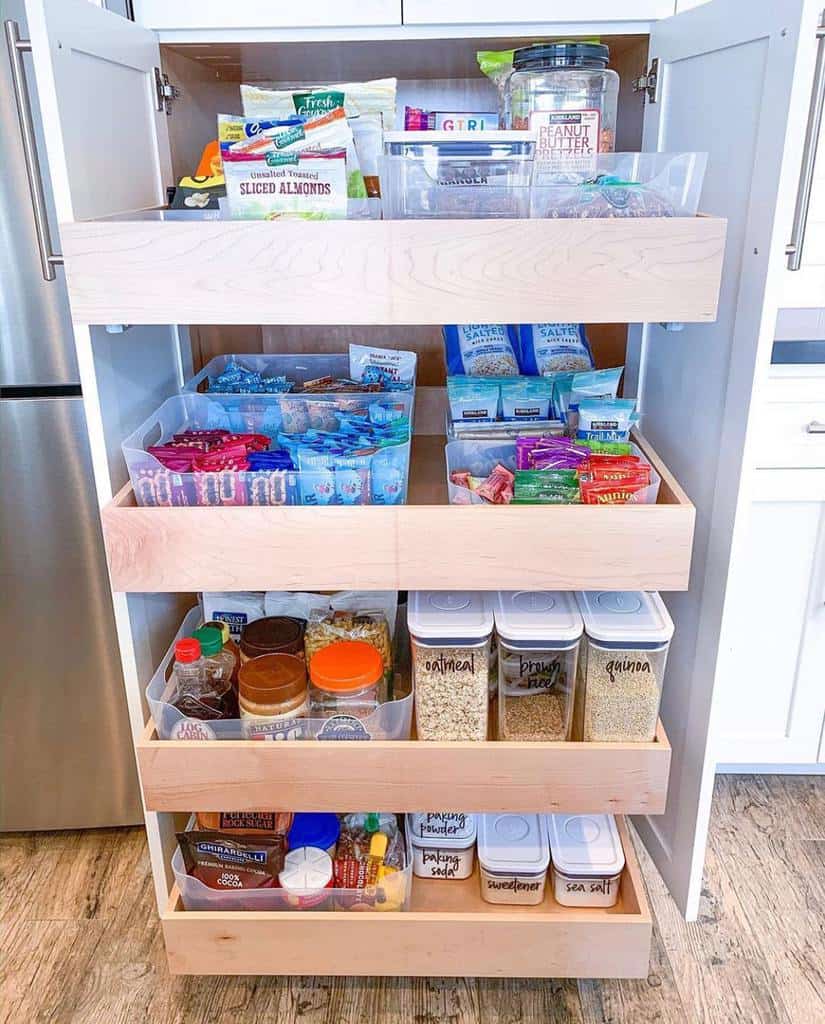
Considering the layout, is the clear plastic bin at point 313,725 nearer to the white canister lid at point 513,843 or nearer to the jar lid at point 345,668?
the jar lid at point 345,668

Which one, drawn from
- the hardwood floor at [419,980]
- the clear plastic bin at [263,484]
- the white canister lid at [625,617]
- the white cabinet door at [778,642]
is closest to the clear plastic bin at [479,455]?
the clear plastic bin at [263,484]

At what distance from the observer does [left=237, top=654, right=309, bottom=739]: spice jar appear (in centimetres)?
120

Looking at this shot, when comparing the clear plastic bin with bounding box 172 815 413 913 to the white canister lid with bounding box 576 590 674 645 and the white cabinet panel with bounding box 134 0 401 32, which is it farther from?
the white cabinet panel with bounding box 134 0 401 32

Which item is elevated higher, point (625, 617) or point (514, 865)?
point (625, 617)

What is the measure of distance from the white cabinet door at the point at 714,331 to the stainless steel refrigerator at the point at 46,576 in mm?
905

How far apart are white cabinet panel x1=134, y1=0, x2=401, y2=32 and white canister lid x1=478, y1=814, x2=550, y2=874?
118 cm

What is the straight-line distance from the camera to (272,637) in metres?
1.31

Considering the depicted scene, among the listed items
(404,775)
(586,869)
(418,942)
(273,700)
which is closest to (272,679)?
(273,700)

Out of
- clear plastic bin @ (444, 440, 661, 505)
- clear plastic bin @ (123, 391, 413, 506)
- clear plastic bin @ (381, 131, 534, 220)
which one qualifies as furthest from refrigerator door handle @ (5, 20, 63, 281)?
clear plastic bin @ (444, 440, 661, 505)

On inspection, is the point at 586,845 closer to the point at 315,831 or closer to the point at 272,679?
the point at 315,831

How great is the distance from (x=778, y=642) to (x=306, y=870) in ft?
3.10

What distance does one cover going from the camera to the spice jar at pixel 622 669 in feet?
3.80

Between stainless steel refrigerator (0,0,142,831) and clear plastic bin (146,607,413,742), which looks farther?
stainless steel refrigerator (0,0,142,831)

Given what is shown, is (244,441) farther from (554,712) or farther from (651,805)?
(651,805)
